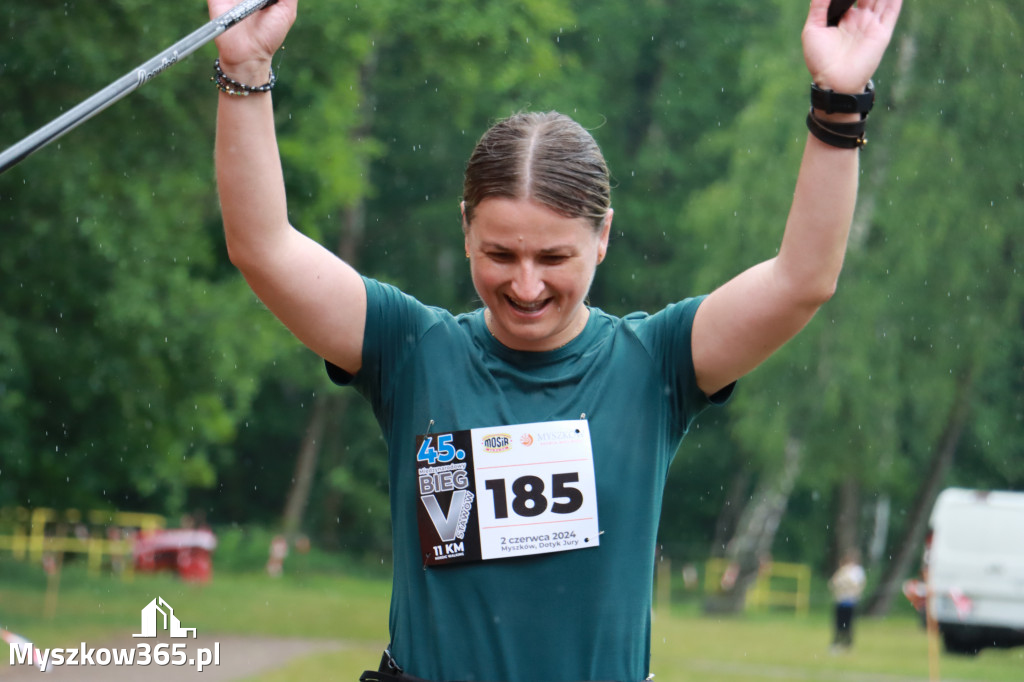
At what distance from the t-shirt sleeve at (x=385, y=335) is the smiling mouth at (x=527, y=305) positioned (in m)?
0.19

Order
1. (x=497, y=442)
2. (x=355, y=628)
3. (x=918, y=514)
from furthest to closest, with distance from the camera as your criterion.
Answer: (x=918, y=514), (x=355, y=628), (x=497, y=442)

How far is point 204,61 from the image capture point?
567 inches

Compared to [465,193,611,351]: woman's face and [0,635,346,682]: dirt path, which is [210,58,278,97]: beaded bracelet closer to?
[465,193,611,351]: woman's face

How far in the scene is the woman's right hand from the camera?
85.7 inches

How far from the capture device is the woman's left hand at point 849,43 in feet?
6.88

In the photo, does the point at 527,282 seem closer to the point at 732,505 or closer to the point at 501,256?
the point at 501,256

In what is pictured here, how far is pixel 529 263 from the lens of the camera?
227 centimetres

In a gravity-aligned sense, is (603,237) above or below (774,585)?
below

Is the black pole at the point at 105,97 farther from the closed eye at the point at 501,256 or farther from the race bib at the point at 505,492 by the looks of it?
the race bib at the point at 505,492

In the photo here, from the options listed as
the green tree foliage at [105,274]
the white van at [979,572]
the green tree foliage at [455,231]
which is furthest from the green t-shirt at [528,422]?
the white van at [979,572]

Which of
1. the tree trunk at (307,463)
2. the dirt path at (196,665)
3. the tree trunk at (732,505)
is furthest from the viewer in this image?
the tree trunk at (732,505)

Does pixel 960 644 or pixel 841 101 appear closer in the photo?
pixel 841 101

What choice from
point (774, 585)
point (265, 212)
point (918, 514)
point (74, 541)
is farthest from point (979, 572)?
point (265, 212)

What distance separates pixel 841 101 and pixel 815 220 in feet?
0.63
